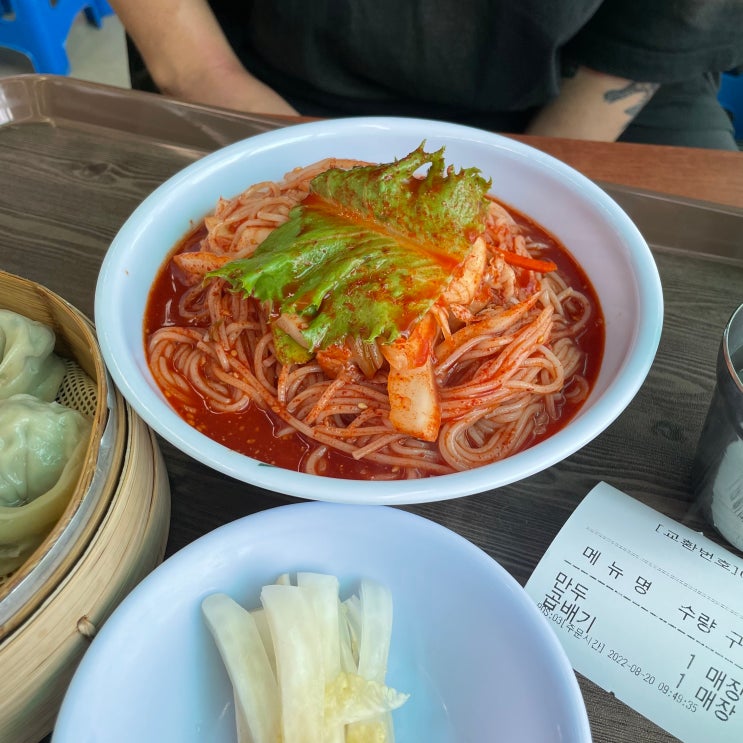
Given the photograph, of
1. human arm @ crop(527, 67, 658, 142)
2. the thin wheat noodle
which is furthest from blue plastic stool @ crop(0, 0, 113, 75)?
the thin wheat noodle

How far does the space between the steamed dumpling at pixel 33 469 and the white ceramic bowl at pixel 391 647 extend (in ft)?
0.75

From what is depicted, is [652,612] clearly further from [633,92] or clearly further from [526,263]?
[633,92]

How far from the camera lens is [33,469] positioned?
Answer: 3.82 ft

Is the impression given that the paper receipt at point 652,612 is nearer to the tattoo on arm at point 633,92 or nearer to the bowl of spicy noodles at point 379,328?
the bowl of spicy noodles at point 379,328

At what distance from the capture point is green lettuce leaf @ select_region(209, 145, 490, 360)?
47.4 inches

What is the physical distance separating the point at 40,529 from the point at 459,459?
2.48 feet

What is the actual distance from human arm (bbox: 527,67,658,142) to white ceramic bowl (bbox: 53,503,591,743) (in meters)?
1.76

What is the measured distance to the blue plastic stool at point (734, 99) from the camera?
2.90m

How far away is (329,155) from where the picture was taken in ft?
5.57

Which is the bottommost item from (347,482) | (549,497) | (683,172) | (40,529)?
(549,497)

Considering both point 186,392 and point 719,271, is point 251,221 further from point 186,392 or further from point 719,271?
point 719,271

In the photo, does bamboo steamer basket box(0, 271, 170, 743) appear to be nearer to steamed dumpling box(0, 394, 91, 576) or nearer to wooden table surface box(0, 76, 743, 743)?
steamed dumpling box(0, 394, 91, 576)

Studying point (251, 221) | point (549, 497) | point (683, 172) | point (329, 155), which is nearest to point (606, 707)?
point (549, 497)

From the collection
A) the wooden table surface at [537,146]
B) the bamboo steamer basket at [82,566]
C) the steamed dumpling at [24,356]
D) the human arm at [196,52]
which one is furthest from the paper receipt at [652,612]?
the human arm at [196,52]
